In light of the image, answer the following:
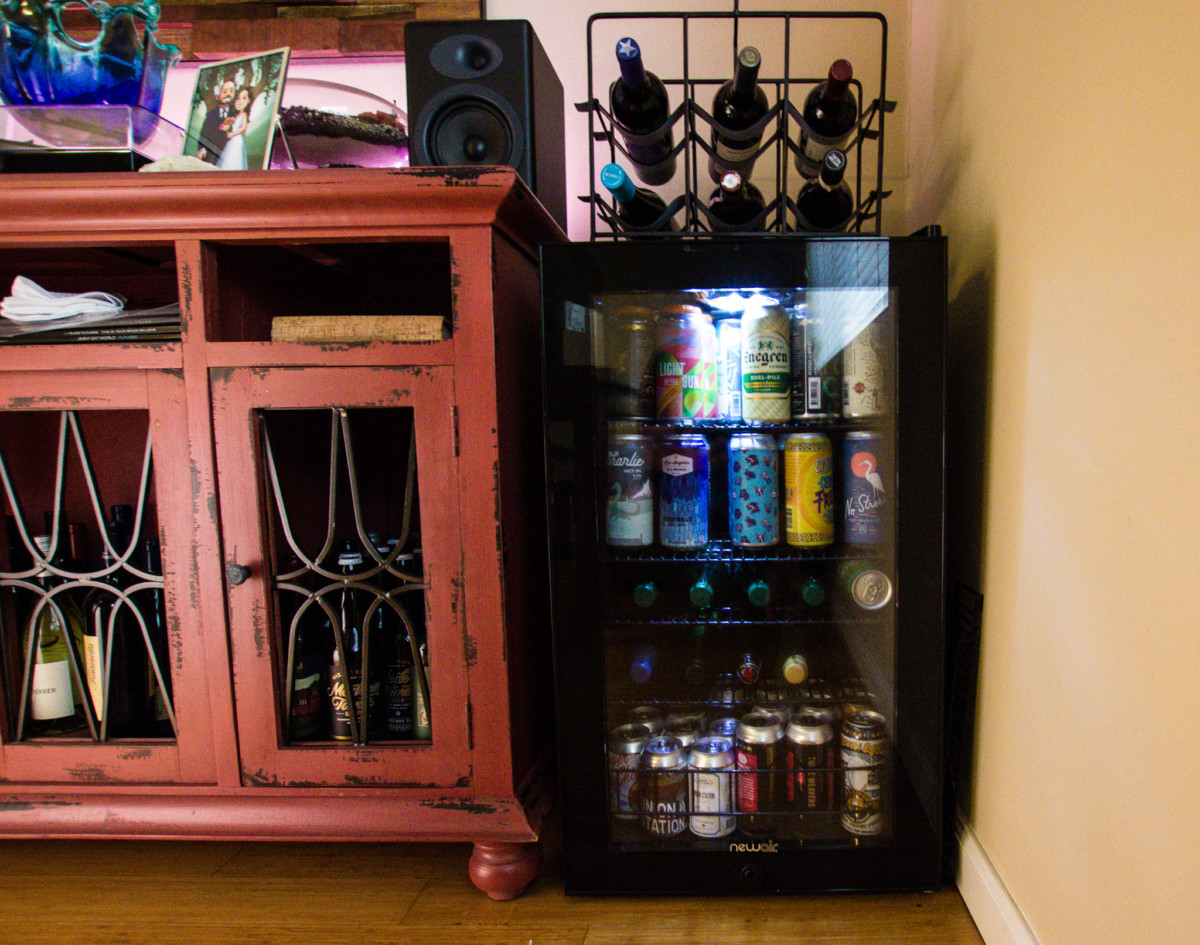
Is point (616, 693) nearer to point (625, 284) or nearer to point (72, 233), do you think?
point (625, 284)

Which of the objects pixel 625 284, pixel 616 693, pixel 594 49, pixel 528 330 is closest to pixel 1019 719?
pixel 616 693

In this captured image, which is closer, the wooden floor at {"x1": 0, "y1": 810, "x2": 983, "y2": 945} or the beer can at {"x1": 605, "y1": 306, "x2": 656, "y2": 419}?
the wooden floor at {"x1": 0, "y1": 810, "x2": 983, "y2": 945}

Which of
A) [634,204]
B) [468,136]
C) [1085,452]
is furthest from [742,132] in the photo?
[1085,452]

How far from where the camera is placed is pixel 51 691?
118 centimetres

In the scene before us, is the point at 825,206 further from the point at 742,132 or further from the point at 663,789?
the point at 663,789

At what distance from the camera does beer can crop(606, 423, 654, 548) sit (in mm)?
1136

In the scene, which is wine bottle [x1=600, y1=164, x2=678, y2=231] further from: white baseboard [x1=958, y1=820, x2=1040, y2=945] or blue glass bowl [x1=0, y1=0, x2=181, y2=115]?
white baseboard [x1=958, y1=820, x2=1040, y2=945]

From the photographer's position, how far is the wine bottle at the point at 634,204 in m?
1.02

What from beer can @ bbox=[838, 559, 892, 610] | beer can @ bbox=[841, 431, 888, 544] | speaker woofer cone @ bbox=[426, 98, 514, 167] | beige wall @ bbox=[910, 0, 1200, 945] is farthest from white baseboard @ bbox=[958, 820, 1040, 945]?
speaker woofer cone @ bbox=[426, 98, 514, 167]

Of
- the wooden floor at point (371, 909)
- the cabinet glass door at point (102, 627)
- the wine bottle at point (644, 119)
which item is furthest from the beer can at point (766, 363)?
the cabinet glass door at point (102, 627)

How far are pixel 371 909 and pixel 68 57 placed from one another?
1.48 metres

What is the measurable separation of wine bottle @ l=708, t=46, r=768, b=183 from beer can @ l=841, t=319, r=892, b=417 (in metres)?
0.37

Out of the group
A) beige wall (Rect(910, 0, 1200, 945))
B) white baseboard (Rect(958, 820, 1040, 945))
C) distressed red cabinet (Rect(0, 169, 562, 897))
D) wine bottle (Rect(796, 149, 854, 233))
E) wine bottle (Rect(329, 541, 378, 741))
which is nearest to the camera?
beige wall (Rect(910, 0, 1200, 945))

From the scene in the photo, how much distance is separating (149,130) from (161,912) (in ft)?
4.22
